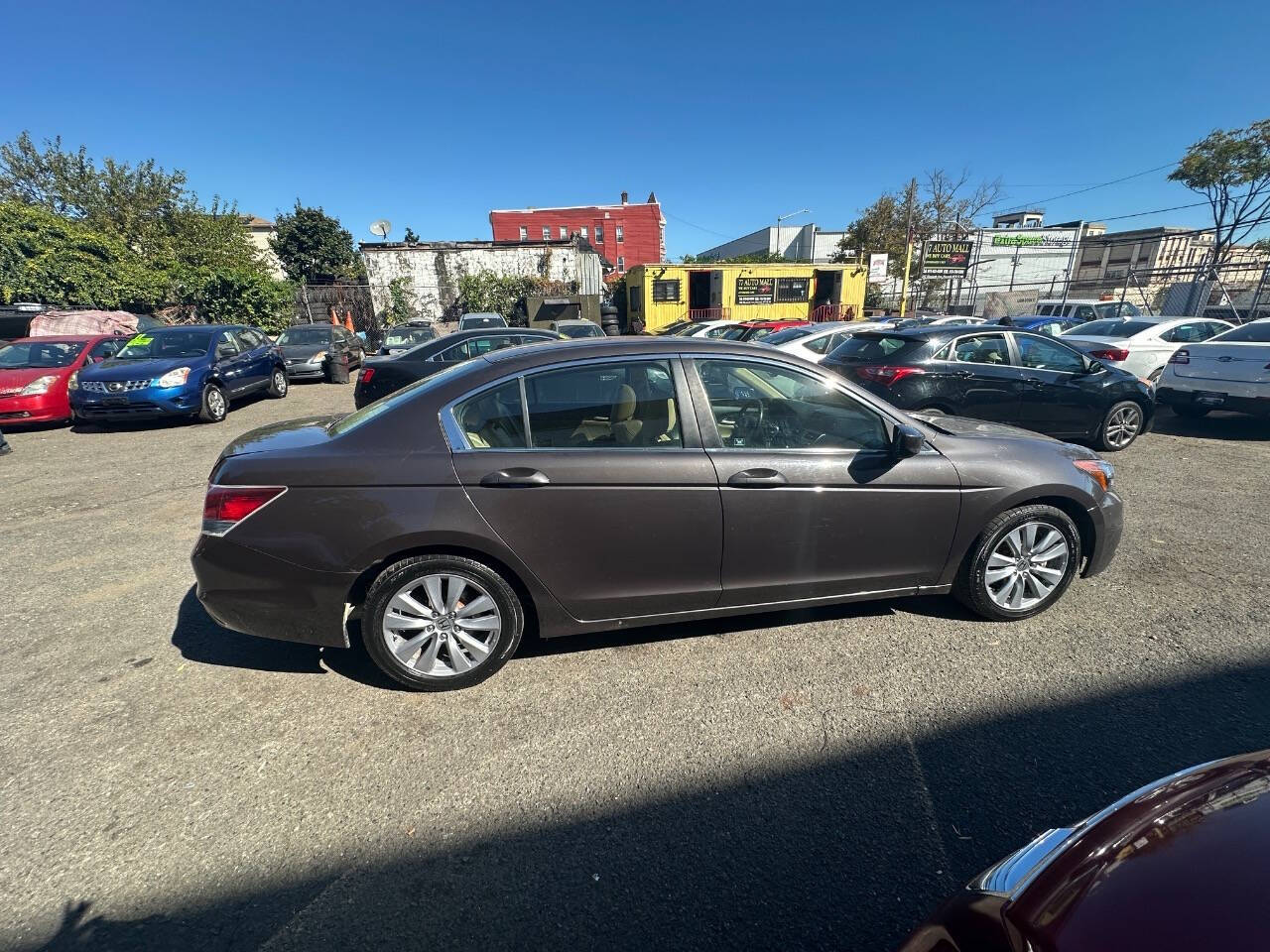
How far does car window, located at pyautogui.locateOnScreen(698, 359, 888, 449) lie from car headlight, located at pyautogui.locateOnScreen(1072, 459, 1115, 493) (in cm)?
134

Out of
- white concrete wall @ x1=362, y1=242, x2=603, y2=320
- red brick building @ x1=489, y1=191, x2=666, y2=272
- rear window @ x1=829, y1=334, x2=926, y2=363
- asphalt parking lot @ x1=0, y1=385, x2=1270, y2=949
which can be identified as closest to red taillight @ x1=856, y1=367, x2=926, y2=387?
rear window @ x1=829, y1=334, x2=926, y2=363

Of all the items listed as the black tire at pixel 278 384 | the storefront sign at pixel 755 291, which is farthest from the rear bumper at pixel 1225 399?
the storefront sign at pixel 755 291

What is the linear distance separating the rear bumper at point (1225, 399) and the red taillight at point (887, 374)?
4817mm

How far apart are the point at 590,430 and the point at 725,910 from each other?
6.51 ft

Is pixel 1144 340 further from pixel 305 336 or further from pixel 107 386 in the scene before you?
pixel 305 336

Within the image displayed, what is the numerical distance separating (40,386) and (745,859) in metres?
11.9

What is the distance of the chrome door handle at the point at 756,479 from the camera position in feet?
9.08

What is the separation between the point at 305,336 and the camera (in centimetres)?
1501

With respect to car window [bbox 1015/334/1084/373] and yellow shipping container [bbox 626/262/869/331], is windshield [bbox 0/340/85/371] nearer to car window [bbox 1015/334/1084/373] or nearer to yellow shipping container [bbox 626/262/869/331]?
car window [bbox 1015/334/1084/373]

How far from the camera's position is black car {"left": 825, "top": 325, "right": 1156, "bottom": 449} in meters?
6.31

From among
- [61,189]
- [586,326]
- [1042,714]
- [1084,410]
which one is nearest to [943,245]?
[586,326]

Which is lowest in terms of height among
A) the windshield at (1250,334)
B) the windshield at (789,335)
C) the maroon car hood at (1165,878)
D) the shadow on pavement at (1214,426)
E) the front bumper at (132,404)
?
the shadow on pavement at (1214,426)

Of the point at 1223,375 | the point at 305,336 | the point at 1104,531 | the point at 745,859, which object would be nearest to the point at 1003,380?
the point at 1104,531

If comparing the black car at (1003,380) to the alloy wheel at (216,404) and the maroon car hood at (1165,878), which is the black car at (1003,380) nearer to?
the maroon car hood at (1165,878)
